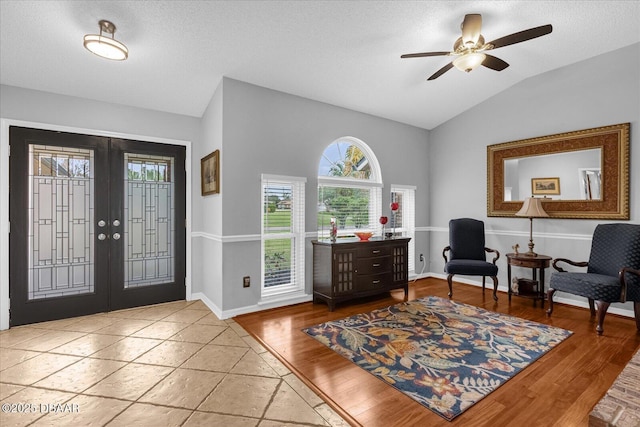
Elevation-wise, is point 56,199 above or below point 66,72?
below

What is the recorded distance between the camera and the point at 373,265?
411 centimetres

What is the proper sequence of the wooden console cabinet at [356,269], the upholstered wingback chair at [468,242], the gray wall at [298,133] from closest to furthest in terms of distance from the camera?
the gray wall at [298,133], the wooden console cabinet at [356,269], the upholstered wingback chair at [468,242]

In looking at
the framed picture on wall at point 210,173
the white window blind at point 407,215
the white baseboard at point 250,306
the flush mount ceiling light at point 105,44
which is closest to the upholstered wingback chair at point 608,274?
the white window blind at point 407,215

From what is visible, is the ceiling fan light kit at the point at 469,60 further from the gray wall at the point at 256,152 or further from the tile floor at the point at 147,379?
the tile floor at the point at 147,379

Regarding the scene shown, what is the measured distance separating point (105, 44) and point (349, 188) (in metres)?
3.34

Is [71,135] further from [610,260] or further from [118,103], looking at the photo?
[610,260]

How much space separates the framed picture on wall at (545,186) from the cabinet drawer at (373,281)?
250 centimetres

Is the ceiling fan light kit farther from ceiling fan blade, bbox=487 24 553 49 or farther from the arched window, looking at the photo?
the arched window

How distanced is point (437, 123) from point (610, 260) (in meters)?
3.30

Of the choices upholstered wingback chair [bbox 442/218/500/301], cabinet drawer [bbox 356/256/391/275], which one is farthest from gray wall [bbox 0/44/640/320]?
cabinet drawer [bbox 356/256/391/275]

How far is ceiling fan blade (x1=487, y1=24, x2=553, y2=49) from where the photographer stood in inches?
96.3

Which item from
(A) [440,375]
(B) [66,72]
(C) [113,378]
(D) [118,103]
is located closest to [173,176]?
(D) [118,103]

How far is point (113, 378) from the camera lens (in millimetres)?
2281

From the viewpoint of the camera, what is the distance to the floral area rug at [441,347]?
7.01ft
